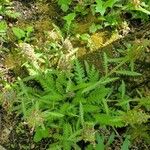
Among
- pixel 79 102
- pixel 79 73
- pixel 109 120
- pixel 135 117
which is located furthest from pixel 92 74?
pixel 135 117

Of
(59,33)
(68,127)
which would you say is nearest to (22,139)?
(68,127)

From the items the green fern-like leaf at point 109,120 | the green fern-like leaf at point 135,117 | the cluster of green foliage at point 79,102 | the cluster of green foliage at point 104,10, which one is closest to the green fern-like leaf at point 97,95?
the cluster of green foliage at point 79,102

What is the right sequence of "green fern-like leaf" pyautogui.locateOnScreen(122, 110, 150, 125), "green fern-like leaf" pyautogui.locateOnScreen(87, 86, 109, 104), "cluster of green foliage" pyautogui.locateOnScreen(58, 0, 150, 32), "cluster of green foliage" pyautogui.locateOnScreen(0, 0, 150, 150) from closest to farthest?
"green fern-like leaf" pyautogui.locateOnScreen(122, 110, 150, 125) → "cluster of green foliage" pyautogui.locateOnScreen(0, 0, 150, 150) → "green fern-like leaf" pyautogui.locateOnScreen(87, 86, 109, 104) → "cluster of green foliage" pyautogui.locateOnScreen(58, 0, 150, 32)

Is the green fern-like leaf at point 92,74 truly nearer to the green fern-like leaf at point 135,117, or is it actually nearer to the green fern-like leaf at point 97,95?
the green fern-like leaf at point 97,95

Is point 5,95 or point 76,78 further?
point 76,78

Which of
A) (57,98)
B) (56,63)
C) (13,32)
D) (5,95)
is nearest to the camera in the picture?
(5,95)

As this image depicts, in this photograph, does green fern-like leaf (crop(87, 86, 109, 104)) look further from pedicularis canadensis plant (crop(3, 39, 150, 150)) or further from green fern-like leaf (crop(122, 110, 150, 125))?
green fern-like leaf (crop(122, 110, 150, 125))

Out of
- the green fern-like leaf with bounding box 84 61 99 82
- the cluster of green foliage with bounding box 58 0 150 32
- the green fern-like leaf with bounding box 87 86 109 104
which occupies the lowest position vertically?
the green fern-like leaf with bounding box 87 86 109 104

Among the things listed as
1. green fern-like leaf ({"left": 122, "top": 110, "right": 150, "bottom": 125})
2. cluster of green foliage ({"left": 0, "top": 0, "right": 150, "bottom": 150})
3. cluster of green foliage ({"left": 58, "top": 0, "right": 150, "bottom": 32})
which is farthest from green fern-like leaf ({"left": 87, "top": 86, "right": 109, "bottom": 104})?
cluster of green foliage ({"left": 58, "top": 0, "right": 150, "bottom": 32})

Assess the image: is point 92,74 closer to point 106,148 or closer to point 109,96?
point 109,96

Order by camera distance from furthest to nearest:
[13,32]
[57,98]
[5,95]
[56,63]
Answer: [13,32]
[56,63]
[57,98]
[5,95]

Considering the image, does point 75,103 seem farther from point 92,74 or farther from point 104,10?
point 104,10
